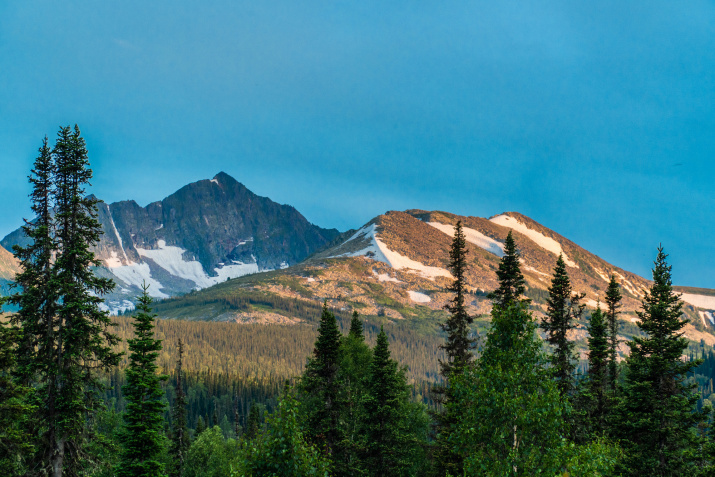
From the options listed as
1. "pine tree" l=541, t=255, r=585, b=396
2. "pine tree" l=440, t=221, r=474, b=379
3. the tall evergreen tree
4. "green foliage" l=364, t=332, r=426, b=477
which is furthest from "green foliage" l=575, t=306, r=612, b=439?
the tall evergreen tree

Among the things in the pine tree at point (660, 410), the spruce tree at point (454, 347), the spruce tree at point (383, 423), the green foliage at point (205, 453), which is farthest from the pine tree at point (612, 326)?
the green foliage at point (205, 453)

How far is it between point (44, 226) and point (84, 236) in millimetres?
1966

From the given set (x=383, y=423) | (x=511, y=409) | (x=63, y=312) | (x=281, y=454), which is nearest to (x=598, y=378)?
(x=383, y=423)

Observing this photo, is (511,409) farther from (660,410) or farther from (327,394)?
(327,394)

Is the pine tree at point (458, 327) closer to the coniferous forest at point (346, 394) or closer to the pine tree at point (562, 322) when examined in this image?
the coniferous forest at point (346, 394)

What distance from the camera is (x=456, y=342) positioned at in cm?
3756

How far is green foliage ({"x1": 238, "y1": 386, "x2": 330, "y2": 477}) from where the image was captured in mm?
13516

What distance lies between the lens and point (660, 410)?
92.4ft

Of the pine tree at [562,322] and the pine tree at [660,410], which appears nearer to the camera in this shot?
the pine tree at [660,410]

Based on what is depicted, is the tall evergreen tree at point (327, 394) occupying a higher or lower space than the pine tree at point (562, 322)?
lower

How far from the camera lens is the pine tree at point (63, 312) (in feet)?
A: 80.6

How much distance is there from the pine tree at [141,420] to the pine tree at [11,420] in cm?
497

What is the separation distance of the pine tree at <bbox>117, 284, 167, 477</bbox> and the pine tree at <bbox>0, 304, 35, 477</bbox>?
4972 mm

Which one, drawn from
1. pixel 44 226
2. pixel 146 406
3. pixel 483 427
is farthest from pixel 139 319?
pixel 483 427
